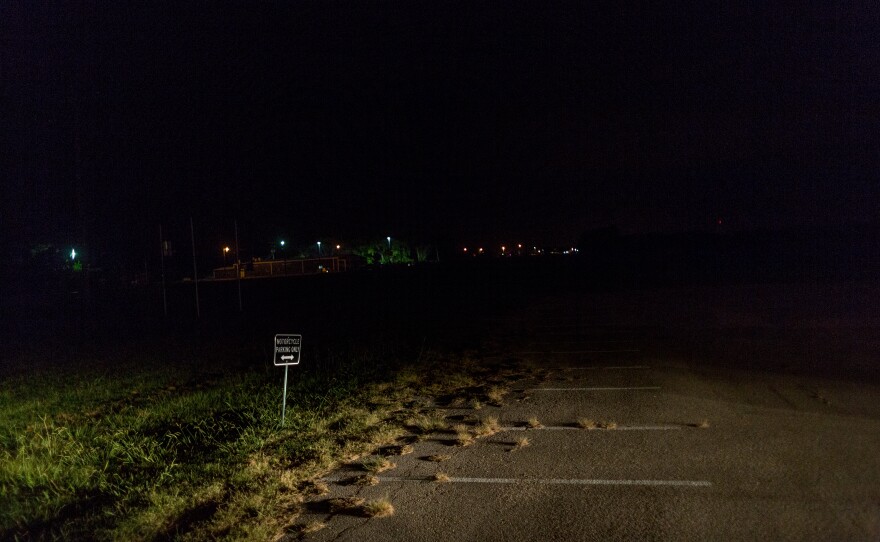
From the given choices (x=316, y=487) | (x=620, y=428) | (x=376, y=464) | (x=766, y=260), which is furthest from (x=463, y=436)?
(x=766, y=260)

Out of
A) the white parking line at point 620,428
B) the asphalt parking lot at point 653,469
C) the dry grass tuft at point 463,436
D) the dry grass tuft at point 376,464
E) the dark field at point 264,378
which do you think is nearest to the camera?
the asphalt parking lot at point 653,469

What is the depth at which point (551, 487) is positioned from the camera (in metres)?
6.11

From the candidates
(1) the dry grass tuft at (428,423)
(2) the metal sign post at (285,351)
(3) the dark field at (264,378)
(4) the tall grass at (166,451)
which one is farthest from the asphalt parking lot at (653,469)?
(2) the metal sign post at (285,351)

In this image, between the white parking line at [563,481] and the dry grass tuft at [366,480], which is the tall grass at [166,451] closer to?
the dry grass tuft at [366,480]

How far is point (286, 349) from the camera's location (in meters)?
8.32

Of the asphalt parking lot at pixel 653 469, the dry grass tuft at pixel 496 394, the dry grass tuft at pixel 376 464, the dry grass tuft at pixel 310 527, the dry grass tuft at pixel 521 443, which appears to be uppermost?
the dry grass tuft at pixel 376 464

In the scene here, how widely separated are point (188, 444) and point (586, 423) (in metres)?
5.01

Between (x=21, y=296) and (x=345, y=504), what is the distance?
53722 mm

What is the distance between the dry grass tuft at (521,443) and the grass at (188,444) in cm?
114

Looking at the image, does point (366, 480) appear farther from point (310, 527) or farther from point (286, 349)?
point (286, 349)

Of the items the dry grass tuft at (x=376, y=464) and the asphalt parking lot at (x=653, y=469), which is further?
the dry grass tuft at (x=376, y=464)

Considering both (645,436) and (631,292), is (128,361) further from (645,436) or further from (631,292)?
(631,292)

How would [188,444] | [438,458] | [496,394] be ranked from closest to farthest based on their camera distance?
[438,458] < [188,444] < [496,394]

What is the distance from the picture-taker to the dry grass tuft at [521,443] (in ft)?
24.3
